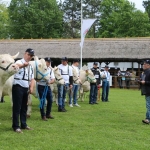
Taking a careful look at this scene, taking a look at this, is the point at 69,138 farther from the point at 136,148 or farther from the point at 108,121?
the point at 108,121

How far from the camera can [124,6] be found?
180 ft

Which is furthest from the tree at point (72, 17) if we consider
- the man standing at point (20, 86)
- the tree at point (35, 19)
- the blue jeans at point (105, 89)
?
the man standing at point (20, 86)

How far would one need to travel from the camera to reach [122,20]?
52250 millimetres

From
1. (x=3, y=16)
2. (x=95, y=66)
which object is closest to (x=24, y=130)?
(x=95, y=66)

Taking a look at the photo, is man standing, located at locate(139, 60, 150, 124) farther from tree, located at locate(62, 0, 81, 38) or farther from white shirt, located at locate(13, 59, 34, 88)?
tree, located at locate(62, 0, 81, 38)

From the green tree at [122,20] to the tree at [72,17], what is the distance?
25.9 feet

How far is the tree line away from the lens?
2041 inches

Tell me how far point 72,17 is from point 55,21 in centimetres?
807

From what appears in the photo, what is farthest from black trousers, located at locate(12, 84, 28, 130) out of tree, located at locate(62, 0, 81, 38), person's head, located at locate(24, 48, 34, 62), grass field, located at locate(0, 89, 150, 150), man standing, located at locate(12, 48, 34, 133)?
tree, located at locate(62, 0, 81, 38)

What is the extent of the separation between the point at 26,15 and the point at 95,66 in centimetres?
4237

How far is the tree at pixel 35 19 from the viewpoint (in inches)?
2164

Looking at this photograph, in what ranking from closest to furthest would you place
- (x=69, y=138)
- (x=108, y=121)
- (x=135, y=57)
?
(x=69, y=138) < (x=108, y=121) < (x=135, y=57)

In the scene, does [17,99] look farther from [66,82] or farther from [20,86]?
[66,82]

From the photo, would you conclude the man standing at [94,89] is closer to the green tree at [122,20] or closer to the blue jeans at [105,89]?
the blue jeans at [105,89]
